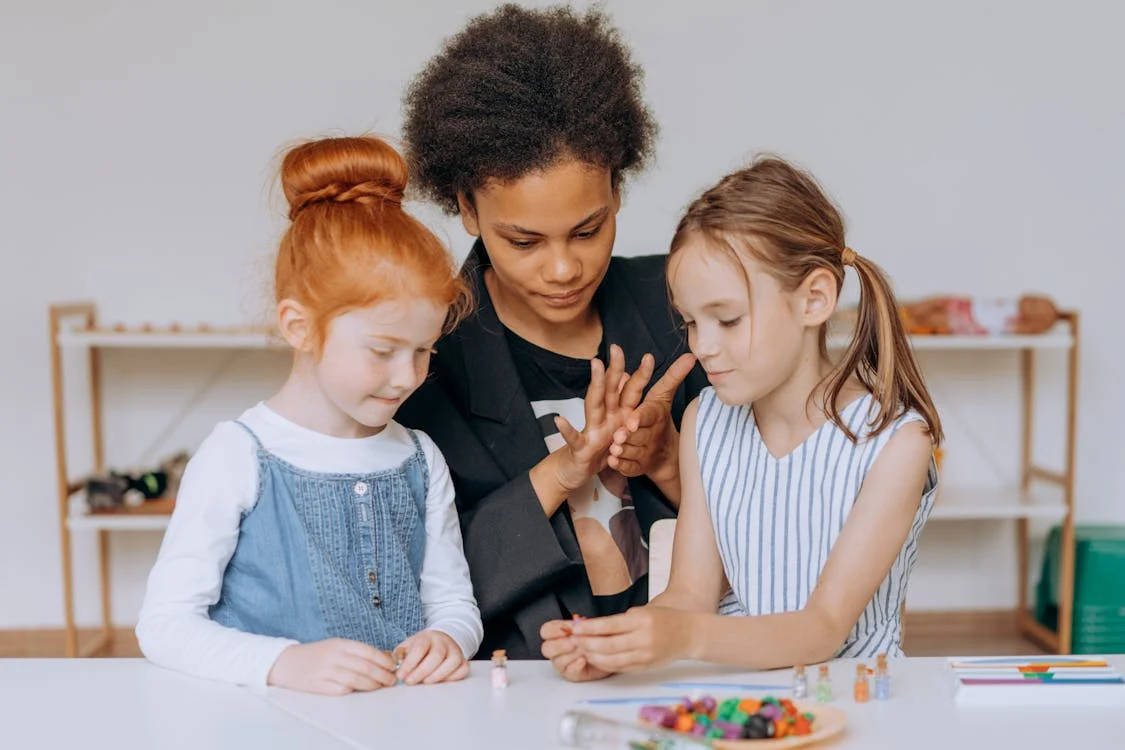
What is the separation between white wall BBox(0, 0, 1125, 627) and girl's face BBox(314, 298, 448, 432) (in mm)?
2060

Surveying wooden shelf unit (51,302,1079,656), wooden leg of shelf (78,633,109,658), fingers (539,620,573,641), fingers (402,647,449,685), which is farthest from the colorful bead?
wooden leg of shelf (78,633,109,658)

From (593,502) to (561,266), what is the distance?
356 mm

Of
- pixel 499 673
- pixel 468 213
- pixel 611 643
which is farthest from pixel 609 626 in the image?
pixel 468 213

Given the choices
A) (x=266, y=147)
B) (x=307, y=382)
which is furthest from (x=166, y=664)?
(x=266, y=147)

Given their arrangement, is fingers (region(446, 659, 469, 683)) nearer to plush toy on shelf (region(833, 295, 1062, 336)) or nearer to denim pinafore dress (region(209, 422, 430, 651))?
denim pinafore dress (region(209, 422, 430, 651))

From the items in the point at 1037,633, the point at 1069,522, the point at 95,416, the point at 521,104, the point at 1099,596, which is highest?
the point at 521,104

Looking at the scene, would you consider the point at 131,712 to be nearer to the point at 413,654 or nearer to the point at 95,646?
the point at 413,654

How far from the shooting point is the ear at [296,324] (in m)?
1.31

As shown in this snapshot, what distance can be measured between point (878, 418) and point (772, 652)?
0.31 metres

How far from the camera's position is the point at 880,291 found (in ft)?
4.52

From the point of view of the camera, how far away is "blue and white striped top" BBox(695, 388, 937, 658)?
136 cm

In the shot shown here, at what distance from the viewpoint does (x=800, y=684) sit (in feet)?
3.51

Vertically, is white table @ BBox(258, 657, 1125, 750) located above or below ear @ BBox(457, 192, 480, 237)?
below

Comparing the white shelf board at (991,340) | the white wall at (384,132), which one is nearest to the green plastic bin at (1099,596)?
the white wall at (384,132)
